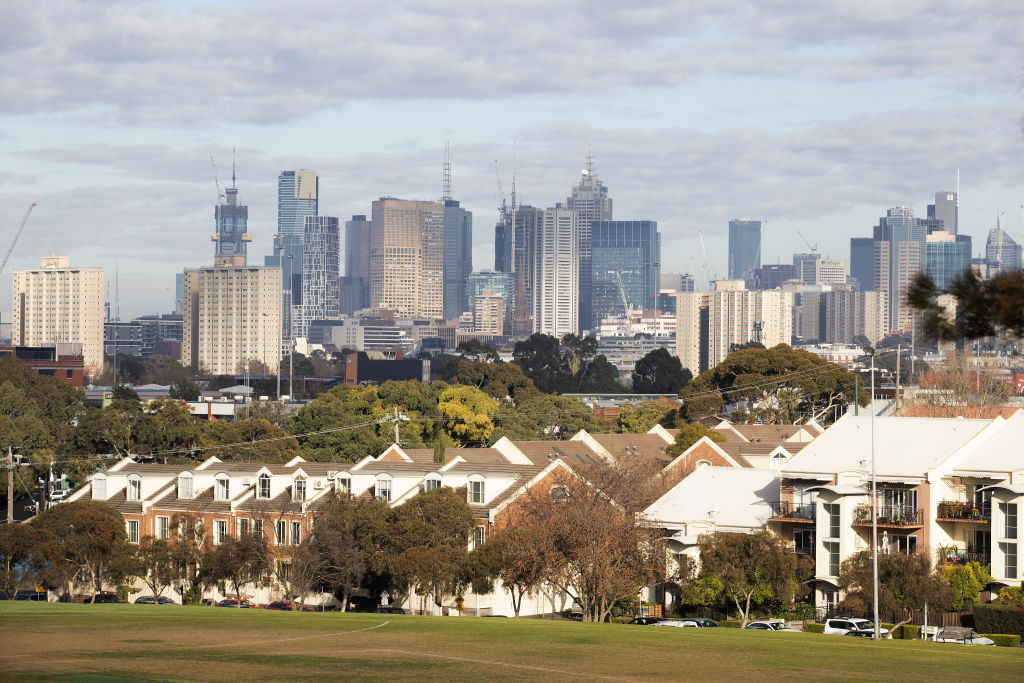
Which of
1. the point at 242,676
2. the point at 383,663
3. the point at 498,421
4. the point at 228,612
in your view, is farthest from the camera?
the point at 498,421

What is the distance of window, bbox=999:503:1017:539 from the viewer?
53.6 metres

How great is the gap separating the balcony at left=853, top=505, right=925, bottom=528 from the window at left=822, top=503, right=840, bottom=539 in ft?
2.16

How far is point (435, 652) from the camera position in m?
33.4

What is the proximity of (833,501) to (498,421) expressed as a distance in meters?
55.4

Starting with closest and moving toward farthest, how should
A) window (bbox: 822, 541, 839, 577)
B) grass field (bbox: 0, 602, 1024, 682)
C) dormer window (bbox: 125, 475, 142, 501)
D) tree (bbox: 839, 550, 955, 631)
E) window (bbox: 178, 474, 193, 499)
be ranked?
1. grass field (bbox: 0, 602, 1024, 682)
2. tree (bbox: 839, 550, 955, 631)
3. window (bbox: 822, 541, 839, 577)
4. window (bbox: 178, 474, 193, 499)
5. dormer window (bbox: 125, 475, 142, 501)

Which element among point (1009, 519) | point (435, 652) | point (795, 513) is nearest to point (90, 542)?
point (795, 513)

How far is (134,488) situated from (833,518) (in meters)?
34.8

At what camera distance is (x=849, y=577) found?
52344 mm

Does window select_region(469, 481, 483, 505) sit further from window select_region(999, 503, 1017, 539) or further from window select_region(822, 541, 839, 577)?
window select_region(999, 503, 1017, 539)

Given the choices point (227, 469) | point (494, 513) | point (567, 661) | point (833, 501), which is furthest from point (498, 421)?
point (567, 661)

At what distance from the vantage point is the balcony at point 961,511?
55.2m

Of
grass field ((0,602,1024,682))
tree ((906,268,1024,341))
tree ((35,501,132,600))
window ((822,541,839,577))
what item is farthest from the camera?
tree ((35,501,132,600))

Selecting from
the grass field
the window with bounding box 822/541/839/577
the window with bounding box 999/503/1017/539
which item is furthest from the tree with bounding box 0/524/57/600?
the window with bounding box 999/503/1017/539

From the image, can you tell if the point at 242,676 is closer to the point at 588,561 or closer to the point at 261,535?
the point at 588,561
